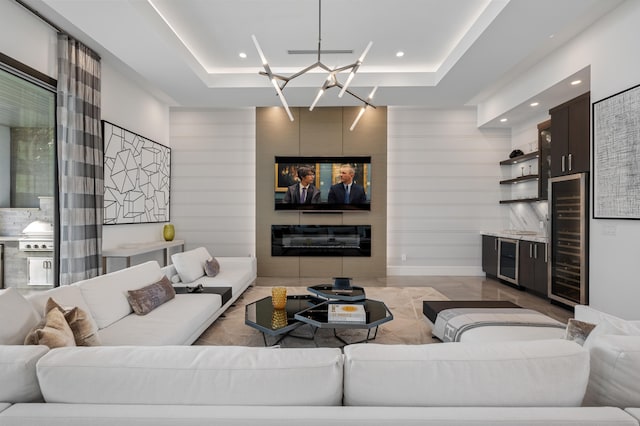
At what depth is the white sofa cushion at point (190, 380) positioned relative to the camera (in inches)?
35.9

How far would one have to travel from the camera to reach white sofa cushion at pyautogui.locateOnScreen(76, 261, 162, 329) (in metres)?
2.22

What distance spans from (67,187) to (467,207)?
5.89 meters

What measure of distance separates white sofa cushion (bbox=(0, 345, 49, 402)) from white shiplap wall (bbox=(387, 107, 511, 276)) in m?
5.33

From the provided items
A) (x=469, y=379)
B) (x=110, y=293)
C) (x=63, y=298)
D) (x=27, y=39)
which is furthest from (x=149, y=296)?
(x=27, y=39)

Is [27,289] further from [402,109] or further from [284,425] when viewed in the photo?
[402,109]

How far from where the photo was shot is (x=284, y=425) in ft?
2.76

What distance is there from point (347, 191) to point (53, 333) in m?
4.68

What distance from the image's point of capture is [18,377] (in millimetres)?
938

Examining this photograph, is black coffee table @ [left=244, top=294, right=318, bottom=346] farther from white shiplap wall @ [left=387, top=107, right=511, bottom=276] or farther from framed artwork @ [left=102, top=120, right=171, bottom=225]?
white shiplap wall @ [left=387, top=107, right=511, bottom=276]

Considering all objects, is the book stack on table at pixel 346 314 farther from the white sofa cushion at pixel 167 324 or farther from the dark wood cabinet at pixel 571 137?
the dark wood cabinet at pixel 571 137

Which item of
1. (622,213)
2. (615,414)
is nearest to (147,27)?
(615,414)

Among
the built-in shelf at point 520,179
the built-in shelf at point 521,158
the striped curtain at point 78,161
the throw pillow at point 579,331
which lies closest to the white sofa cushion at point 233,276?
the striped curtain at point 78,161

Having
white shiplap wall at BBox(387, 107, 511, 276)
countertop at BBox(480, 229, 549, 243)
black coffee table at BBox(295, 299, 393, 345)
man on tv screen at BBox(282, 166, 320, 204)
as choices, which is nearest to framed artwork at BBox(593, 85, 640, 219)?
countertop at BBox(480, 229, 549, 243)

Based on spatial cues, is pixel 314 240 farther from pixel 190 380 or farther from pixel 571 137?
pixel 190 380
